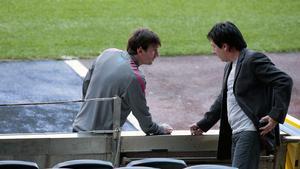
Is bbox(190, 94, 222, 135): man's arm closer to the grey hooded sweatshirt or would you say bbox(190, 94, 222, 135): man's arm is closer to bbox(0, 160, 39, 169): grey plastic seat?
the grey hooded sweatshirt

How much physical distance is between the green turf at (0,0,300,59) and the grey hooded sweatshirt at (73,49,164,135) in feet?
26.1

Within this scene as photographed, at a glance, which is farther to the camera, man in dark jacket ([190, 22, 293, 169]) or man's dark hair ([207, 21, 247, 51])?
man's dark hair ([207, 21, 247, 51])

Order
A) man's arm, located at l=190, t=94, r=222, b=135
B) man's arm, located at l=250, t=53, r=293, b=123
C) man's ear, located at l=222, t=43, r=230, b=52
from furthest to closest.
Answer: man's arm, located at l=190, t=94, r=222, b=135 → man's ear, located at l=222, t=43, r=230, b=52 → man's arm, located at l=250, t=53, r=293, b=123

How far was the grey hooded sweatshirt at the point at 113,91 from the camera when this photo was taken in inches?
257

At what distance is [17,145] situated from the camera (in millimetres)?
6598

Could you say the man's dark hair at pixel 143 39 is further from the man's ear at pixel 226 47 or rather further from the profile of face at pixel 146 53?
the man's ear at pixel 226 47

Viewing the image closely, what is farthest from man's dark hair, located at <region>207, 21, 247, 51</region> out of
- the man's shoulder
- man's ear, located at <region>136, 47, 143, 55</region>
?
man's ear, located at <region>136, 47, 143, 55</region>

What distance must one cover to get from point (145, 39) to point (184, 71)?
7.45 metres

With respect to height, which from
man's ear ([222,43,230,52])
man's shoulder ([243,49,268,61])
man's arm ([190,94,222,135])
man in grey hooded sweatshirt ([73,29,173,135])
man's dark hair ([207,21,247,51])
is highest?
man's dark hair ([207,21,247,51])

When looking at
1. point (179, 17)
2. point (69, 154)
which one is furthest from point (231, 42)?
point (179, 17)

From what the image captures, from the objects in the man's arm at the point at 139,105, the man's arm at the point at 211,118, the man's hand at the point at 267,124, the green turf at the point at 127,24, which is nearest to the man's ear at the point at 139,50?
the man's arm at the point at 139,105

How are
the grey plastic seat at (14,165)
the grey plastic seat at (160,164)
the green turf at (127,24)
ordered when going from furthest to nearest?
the green turf at (127,24) → the grey plastic seat at (160,164) → the grey plastic seat at (14,165)

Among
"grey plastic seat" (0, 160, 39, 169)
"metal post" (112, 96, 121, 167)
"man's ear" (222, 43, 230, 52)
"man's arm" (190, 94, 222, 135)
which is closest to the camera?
"grey plastic seat" (0, 160, 39, 169)

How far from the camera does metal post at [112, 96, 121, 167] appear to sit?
651 centimetres
